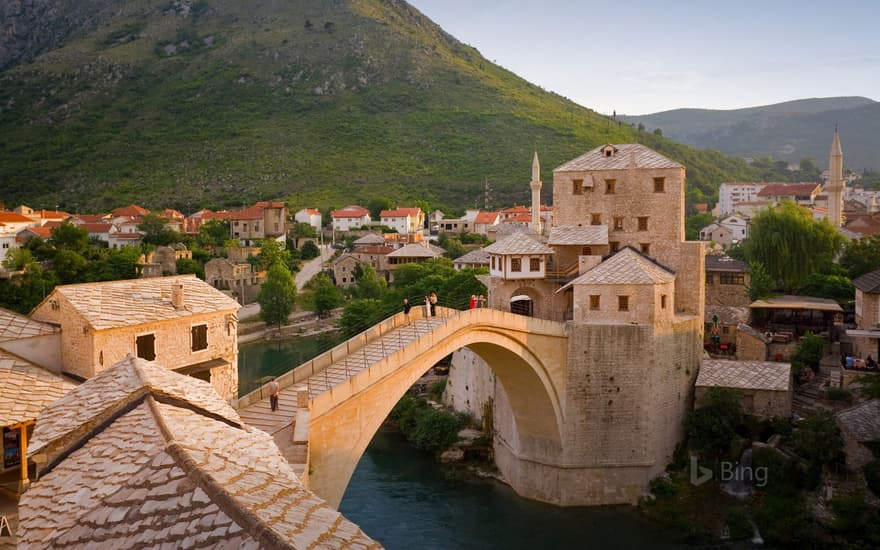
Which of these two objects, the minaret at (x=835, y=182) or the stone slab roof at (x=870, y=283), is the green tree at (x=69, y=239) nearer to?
the stone slab roof at (x=870, y=283)

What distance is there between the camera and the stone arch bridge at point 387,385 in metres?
16.2

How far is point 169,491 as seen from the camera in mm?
6527

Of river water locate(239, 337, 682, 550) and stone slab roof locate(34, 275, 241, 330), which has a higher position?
stone slab roof locate(34, 275, 241, 330)

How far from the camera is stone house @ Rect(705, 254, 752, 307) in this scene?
39.5 meters

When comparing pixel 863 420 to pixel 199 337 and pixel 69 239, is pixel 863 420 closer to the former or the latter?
pixel 199 337

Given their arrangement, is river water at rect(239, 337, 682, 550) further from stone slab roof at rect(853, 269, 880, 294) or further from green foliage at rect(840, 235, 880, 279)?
green foliage at rect(840, 235, 880, 279)

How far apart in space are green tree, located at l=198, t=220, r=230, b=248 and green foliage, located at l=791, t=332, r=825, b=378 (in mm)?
51332

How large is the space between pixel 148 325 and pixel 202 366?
1.84 m

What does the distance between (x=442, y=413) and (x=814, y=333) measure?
16.8m

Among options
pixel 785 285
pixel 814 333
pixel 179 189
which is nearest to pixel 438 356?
pixel 814 333

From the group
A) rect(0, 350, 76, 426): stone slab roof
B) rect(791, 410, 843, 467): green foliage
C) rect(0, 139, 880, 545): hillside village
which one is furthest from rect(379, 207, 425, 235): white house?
rect(0, 350, 76, 426): stone slab roof

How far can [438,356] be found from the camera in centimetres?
2125

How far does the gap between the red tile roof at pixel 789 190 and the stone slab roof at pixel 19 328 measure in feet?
283

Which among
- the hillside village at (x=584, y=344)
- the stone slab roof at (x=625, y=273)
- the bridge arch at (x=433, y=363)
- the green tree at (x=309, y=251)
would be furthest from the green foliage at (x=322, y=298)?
the stone slab roof at (x=625, y=273)
